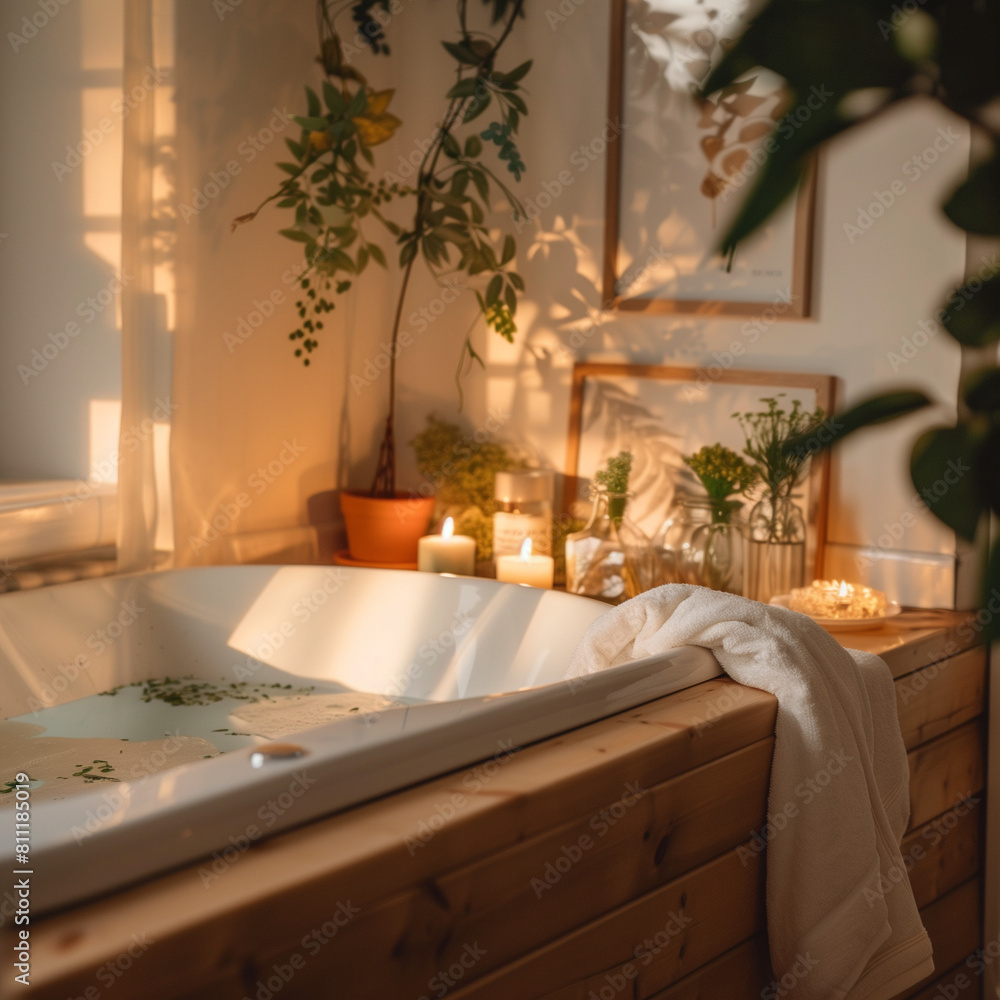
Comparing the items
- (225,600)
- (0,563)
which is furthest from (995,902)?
(0,563)

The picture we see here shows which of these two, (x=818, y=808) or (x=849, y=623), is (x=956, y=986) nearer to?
(x=849, y=623)

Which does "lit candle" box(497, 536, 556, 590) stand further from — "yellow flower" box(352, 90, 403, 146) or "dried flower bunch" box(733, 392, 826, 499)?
"yellow flower" box(352, 90, 403, 146)

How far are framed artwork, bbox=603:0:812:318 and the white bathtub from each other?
2.53 ft

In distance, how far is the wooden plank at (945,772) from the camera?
1.81 meters

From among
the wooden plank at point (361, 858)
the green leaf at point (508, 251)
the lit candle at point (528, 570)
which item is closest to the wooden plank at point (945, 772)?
the wooden plank at point (361, 858)

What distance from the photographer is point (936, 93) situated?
0.29 metres

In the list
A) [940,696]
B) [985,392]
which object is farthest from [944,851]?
[985,392]

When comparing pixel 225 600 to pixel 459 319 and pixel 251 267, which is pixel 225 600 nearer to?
pixel 251 267

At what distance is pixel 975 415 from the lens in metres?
0.29

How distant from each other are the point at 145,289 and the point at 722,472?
1216 millimetres

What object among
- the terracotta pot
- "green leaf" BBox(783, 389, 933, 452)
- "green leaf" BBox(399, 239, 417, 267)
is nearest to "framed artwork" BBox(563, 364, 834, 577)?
the terracotta pot

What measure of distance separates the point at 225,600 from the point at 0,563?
16.9 inches

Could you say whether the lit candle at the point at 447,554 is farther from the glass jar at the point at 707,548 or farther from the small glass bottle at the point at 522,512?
the glass jar at the point at 707,548

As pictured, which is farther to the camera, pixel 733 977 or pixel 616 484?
pixel 616 484
